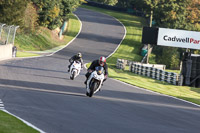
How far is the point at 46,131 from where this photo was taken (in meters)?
9.98

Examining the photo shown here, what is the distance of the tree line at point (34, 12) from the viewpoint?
50594 millimetres

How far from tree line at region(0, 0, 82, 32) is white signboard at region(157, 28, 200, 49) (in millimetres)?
17492

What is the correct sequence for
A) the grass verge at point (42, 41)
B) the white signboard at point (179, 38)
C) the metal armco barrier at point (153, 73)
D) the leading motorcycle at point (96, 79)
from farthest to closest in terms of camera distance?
the grass verge at point (42, 41), the white signboard at point (179, 38), the metal armco barrier at point (153, 73), the leading motorcycle at point (96, 79)

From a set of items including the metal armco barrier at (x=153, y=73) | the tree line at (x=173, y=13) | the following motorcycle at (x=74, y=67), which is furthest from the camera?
the tree line at (x=173, y=13)

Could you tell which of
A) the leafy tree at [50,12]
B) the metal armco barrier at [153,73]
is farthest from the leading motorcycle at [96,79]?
the leafy tree at [50,12]

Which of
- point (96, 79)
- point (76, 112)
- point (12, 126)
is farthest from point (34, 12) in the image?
point (12, 126)

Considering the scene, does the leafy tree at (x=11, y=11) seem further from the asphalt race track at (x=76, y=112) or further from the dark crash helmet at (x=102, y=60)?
the dark crash helmet at (x=102, y=60)

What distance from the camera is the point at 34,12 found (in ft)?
198

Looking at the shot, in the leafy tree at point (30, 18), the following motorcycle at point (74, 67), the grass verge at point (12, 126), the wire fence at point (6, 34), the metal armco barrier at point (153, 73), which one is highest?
the leafy tree at point (30, 18)

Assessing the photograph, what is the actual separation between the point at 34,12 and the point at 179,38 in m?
24.7

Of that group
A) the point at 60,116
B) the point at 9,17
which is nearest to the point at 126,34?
the point at 9,17

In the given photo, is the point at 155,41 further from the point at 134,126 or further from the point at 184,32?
the point at 134,126

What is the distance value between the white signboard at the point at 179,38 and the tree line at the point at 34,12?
57.4 feet

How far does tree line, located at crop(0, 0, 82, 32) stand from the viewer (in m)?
50.6
